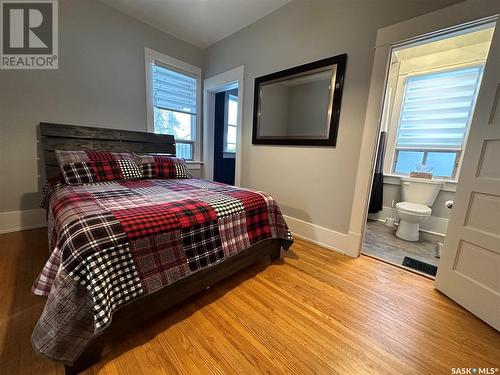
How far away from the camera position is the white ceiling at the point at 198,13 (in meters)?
2.32

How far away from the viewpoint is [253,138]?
2830mm

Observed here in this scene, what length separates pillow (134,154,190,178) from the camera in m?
2.31

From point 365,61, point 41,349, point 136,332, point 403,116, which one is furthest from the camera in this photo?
point 403,116

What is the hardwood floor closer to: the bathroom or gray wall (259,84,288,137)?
the bathroom

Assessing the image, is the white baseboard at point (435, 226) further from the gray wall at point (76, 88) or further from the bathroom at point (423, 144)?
the gray wall at point (76, 88)

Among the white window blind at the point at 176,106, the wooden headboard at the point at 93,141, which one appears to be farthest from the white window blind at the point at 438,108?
the wooden headboard at the point at 93,141

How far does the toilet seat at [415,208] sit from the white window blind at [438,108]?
0.95 meters

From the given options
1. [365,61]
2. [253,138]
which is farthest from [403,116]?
[253,138]

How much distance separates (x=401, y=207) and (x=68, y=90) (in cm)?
423

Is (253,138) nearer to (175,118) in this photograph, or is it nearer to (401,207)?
(175,118)

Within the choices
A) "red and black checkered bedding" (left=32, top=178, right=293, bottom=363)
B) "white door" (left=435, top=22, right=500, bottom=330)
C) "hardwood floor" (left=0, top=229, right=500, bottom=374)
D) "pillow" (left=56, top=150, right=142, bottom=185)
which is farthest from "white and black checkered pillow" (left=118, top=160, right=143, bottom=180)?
"white door" (left=435, top=22, right=500, bottom=330)

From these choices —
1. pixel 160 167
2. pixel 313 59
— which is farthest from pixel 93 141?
pixel 313 59

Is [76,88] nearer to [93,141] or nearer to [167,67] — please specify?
[93,141]

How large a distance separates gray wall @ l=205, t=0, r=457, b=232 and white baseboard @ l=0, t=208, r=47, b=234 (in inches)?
101
